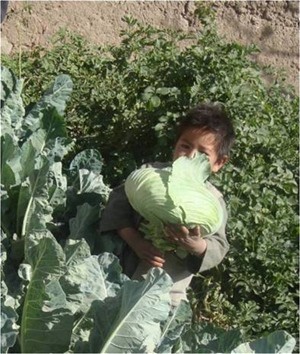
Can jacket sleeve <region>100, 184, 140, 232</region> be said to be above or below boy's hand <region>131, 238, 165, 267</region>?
above

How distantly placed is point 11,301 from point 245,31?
12.1ft

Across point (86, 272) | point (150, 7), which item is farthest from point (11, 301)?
point (150, 7)

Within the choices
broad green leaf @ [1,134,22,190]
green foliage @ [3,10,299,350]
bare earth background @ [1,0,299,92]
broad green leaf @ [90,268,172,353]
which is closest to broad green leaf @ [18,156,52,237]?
broad green leaf @ [1,134,22,190]

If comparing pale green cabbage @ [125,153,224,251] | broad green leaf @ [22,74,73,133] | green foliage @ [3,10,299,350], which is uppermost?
broad green leaf @ [22,74,73,133]

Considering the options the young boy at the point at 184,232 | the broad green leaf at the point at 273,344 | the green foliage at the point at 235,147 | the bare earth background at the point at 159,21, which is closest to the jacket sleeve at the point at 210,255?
the young boy at the point at 184,232

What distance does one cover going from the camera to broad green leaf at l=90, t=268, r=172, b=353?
206 centimetres

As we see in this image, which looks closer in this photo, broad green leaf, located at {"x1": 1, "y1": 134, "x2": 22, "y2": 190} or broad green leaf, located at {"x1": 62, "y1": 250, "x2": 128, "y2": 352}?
broad green leaf, located at {"x1": 62, "y1": 250, "x2": 128, "y2": 352}

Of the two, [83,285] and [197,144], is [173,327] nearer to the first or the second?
[83,285]

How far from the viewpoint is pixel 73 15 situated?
5.20 meters

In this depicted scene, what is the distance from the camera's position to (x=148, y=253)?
2773mm

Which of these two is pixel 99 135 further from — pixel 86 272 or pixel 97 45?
pixel 86 272

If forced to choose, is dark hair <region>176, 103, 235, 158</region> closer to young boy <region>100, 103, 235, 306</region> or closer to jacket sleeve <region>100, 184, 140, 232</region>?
young boy <region>100, 103, 235, 306</region>

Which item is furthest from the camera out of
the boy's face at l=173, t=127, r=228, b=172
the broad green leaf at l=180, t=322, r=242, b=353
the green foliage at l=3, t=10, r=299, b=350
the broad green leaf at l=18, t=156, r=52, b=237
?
the green foliage at l=3, t=10, r=299, b=350

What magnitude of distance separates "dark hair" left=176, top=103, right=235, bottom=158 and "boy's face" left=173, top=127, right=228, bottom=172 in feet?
0.06
